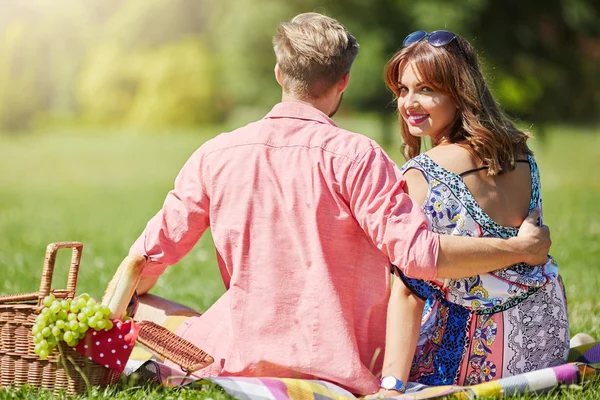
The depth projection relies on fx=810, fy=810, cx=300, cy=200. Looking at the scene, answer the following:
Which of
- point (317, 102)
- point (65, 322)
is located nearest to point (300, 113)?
point (317, 102)

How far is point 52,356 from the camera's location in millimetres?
3088

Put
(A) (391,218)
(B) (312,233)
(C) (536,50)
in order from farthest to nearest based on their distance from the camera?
(C) (536,50) < (B) (312,233) < (A) (391,218)

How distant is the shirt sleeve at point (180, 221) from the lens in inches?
128

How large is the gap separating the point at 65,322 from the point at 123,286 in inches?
10.9

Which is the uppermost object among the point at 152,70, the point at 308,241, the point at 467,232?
the point at 152,70

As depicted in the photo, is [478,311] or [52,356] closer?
[52,356]

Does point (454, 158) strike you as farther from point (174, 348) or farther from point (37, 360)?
point (37, 360)

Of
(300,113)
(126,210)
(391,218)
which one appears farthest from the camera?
(126,210)

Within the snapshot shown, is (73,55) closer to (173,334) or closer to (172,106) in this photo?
(172,106)

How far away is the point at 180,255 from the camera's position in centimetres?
335

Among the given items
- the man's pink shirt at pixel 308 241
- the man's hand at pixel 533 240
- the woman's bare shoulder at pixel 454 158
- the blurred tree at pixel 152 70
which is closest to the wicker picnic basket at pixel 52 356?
the man's pink shirt at pixel 308 241

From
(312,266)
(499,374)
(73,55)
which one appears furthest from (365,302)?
(73,55)

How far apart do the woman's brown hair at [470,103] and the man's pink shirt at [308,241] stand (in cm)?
44

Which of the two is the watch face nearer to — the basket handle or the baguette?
the baguette
